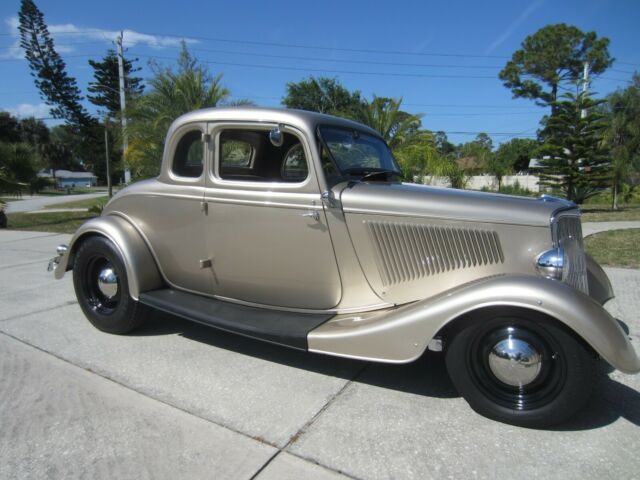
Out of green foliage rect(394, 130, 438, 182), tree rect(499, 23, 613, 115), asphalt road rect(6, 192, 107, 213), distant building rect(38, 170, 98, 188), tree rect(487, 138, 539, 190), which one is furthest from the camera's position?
distant building rect(38, 170, 98, 188)

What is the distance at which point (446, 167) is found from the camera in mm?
11547

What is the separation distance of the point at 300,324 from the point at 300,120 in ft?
4.61

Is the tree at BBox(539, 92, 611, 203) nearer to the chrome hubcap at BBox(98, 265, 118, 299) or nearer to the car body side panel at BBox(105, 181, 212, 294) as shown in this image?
the car body side panel at BBox(105, 181, 212, 294)

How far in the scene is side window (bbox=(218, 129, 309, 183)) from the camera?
323 centimetres

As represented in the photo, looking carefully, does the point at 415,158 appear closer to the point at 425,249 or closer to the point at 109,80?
the point at 425,249

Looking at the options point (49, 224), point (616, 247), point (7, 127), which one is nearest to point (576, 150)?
→ point (616, 247)

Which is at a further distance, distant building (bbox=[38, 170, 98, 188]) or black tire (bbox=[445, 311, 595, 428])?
distant building (bbox=[38, 170, 98, 188])

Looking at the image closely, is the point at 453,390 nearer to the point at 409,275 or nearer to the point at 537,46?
the point at 409,275

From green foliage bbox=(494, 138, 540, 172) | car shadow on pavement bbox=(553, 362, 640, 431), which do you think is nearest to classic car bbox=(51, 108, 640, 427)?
car shadow on pavement bbox=(553, 362, 640, 431)

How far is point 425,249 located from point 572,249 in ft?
3.00

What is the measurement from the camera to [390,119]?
12.0 metres

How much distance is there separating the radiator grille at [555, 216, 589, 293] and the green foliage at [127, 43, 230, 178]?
992cm

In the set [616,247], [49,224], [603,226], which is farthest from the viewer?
[49,224]

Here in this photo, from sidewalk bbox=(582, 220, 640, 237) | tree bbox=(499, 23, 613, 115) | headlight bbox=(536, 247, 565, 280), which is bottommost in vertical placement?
sidewalk bbox=(582, 220, 640, 237)
